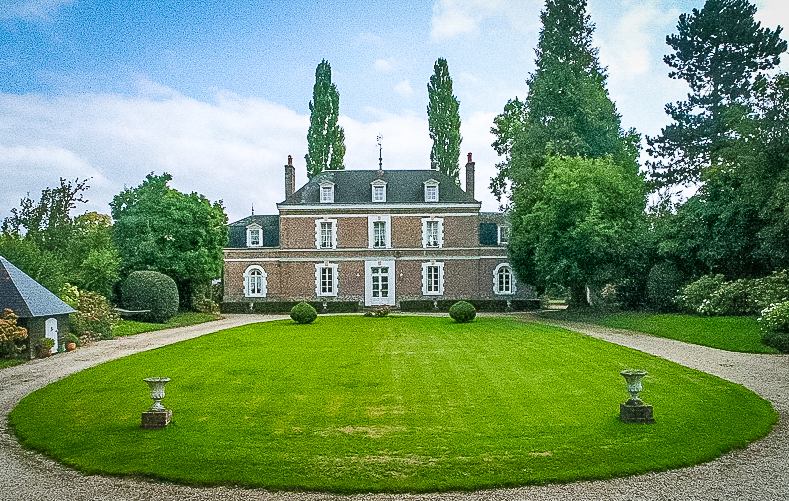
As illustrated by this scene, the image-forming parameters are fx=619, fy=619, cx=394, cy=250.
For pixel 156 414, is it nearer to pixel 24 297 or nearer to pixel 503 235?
pixel 24 297

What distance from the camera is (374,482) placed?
6668mm

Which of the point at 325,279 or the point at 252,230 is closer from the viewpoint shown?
the point at 325,279

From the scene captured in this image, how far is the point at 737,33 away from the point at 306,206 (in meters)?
26.1

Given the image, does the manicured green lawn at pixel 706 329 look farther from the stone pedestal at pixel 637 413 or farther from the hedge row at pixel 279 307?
the hedge row at pixel 279 307

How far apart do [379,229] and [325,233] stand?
3.45m

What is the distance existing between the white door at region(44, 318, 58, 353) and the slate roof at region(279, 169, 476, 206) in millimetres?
21557

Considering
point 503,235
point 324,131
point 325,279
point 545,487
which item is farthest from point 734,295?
point 324,131

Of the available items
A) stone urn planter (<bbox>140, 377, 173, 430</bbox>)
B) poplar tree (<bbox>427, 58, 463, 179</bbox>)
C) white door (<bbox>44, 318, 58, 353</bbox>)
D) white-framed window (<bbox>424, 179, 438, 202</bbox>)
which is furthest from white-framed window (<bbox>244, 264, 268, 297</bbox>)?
stone urn planter (<bbox>140, 377, 173, 430</bbox>)

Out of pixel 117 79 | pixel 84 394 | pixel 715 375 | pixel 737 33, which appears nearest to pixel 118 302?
pixel 117 79

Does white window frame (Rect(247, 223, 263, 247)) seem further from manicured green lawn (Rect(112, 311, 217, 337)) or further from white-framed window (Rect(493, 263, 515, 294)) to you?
white-framed window (Rect(493, 263, 515, 294))

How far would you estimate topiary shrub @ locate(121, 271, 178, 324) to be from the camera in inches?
1121

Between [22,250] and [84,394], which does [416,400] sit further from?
[22,250]

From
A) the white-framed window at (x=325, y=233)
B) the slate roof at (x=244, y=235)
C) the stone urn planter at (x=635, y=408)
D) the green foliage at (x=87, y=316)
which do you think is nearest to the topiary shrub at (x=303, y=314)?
the green foliage at (x=87, y=316)

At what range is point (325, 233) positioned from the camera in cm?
3941
